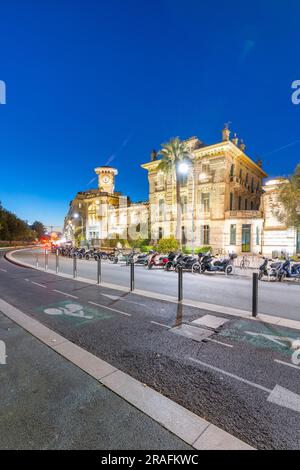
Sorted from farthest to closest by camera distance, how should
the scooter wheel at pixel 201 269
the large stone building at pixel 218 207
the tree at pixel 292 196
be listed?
the large stone building at pixel 218 207 → the tree at pixel 292 196 → the scooter wheel at pixel 201 269

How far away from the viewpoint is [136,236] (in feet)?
141

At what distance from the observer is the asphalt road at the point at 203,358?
8.33 feet

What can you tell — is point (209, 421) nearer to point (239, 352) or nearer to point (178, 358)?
point (178, 358)

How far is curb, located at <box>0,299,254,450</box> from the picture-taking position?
221 cm

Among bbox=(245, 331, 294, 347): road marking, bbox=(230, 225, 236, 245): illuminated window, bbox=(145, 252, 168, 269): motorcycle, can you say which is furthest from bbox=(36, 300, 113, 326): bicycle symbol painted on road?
bbox=(230, 225, 236, 245): illuminated window

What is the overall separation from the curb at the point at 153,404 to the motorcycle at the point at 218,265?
35.4 feet

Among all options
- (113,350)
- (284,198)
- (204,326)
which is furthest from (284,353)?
(284,198)

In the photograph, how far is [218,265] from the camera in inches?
Result: 542

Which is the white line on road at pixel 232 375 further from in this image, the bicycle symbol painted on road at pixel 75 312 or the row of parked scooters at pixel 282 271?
the row of parked scooters at pixel 282 271

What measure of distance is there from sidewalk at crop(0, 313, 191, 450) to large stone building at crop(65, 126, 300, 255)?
18837mm

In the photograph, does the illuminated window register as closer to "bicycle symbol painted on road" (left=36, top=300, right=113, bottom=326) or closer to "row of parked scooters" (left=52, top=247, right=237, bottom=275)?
"row of parked scooters" (left=52, top=247, right=237, bottom=275)

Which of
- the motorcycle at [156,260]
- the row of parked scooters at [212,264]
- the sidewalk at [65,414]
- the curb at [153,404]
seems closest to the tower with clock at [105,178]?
the row of parked scooters at [212,264]

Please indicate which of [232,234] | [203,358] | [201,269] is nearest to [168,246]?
[232,234]
